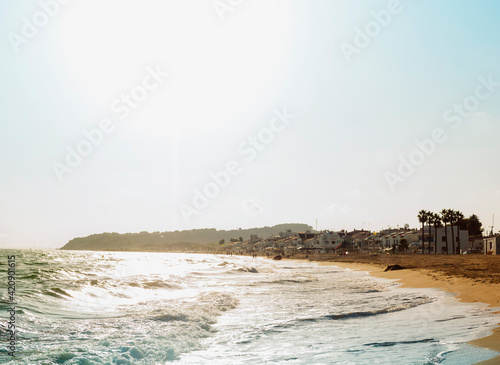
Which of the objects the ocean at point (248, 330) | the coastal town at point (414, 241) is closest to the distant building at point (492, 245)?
the coastal town at point (414, 241)

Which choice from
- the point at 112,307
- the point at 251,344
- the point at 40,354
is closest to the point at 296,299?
the point at 112,307

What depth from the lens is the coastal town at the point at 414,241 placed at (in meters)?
96.3

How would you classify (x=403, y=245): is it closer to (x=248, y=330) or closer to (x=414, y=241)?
(x=414, y=241)

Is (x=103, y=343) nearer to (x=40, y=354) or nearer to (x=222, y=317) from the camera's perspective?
(x=40, y=354)

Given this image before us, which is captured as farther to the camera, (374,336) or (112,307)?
(112,307)

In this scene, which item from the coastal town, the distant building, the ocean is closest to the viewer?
the ocean

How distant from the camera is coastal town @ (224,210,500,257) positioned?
316 feet

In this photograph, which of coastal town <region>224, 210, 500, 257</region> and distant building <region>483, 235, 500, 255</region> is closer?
distant building <region>483, 235, 500, 255</region>

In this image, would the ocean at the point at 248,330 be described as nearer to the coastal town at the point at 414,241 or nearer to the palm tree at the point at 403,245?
the coastal town at the point at 414,241

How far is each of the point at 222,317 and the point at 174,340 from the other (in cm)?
434

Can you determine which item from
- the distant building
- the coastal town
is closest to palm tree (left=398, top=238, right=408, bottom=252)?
the coastal town

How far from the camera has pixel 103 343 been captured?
9.98 metres

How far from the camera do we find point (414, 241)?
114938mm

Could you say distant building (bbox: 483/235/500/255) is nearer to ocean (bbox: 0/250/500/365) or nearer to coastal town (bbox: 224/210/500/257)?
coastal town (bbox: 224/210/500/257)
